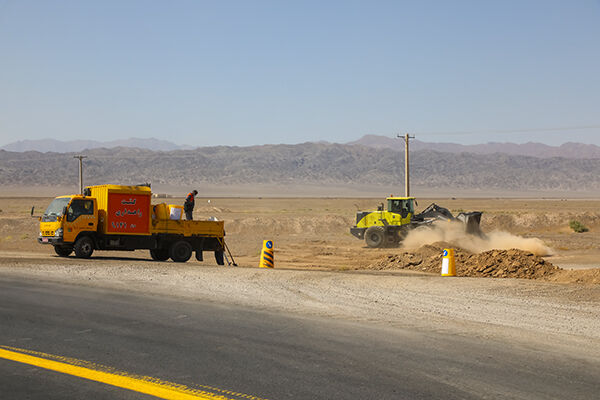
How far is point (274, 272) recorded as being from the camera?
1847 centimetres

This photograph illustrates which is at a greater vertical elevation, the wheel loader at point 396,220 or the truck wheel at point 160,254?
the wheel loader at point 396,220

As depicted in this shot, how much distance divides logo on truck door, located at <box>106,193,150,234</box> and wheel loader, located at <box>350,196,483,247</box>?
14.2 m

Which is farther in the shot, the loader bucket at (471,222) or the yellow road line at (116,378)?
the loader bucket at (471,222)

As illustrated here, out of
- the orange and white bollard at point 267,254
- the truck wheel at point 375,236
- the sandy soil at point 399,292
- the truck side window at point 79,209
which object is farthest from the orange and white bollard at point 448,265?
the truck wheel at point 375,236

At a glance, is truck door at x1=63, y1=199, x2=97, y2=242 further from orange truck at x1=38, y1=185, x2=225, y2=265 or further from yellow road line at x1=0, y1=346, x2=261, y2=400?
yellow road line at x1=0, y1=346, x2=261, y2=400

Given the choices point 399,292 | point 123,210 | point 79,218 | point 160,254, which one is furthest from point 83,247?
point 399,292

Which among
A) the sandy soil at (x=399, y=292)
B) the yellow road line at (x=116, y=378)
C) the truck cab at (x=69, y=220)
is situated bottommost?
the sandy soil at (x=399, y=292)

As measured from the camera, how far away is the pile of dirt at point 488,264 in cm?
2083

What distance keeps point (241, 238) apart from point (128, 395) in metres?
37.1

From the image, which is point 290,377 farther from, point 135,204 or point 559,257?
point 559,257

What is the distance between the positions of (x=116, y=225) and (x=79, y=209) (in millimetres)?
1355

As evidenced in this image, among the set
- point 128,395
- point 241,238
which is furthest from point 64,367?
point 241,238

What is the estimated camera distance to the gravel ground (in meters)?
11.0

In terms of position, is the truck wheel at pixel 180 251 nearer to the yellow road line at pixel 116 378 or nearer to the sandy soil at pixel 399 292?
the sandy soil at pixel 399 292
